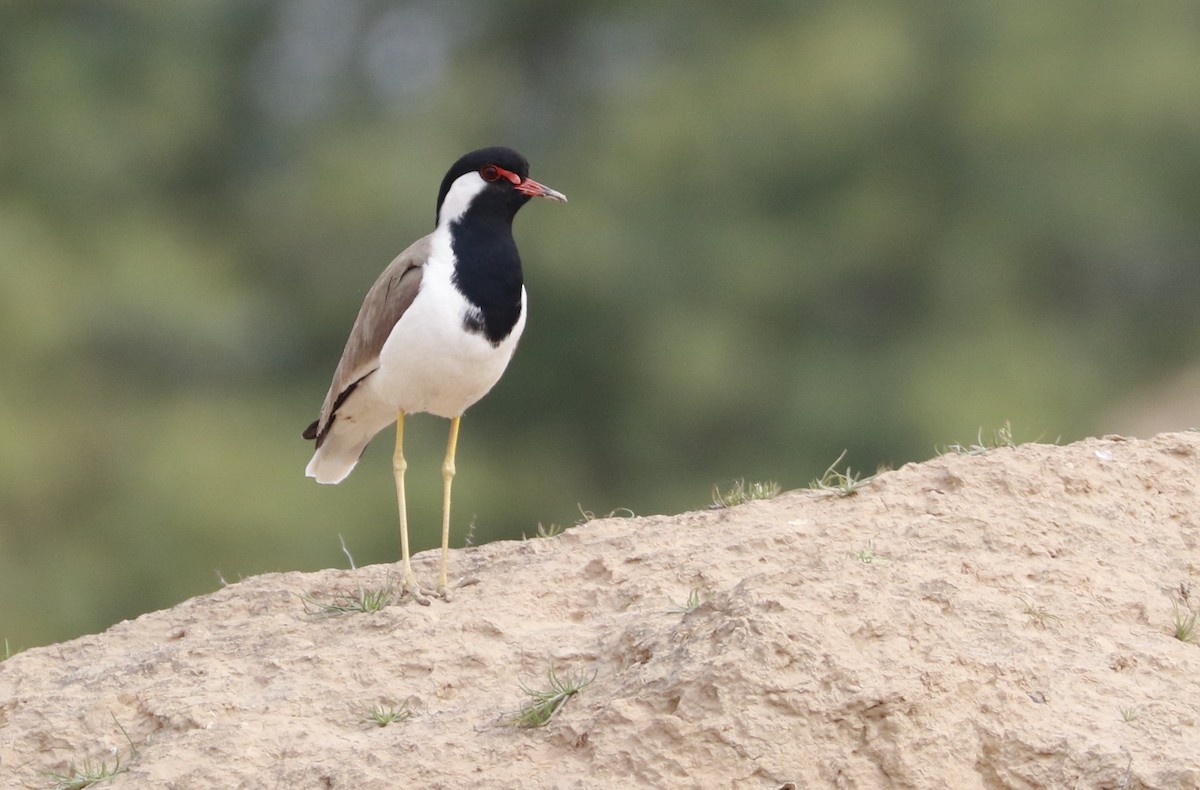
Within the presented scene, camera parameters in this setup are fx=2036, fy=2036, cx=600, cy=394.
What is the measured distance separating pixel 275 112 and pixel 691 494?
8875mm

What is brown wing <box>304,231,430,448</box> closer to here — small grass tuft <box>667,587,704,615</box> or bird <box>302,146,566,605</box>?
bird <box>302,146,566,605</box>

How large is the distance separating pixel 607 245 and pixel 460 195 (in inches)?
611

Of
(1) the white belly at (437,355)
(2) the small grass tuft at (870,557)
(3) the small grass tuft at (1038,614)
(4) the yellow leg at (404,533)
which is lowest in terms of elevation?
(3) the small grass tuft at (1038,614)

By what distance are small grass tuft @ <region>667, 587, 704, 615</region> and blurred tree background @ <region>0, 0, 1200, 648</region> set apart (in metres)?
13.5

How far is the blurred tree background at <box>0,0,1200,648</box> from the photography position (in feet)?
70.1

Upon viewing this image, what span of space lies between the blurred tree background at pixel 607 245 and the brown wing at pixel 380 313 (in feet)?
38.7

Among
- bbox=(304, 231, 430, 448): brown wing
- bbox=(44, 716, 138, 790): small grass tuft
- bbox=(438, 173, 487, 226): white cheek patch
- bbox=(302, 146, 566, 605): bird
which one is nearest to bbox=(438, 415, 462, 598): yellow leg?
bbox=(302, 146, 566, 605): bird

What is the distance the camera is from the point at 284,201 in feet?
83.3

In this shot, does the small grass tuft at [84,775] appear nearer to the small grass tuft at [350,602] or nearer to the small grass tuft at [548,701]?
the small grass tuft at [350,602]

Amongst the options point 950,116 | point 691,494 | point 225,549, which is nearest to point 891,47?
point 950,116

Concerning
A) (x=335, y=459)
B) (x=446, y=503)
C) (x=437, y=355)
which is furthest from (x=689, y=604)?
(x=335, y=459)

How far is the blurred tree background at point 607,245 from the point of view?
21.4 metres

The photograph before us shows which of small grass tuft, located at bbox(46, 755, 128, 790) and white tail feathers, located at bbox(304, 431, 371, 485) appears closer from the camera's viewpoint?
small grass tuft, located at bbox(46, 755, 128, 790)

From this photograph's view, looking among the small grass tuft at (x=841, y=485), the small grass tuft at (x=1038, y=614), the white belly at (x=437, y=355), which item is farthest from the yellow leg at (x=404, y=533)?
the small grass tuft at (x=1038, y=614)
